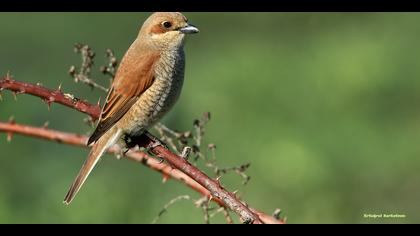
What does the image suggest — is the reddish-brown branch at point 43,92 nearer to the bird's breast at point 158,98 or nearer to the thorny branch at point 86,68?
the thorny branch at point 86,68

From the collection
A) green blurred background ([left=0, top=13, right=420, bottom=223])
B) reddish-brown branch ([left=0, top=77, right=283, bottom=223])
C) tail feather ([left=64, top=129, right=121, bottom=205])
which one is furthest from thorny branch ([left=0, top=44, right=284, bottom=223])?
green blurred background ([left=0, top=13, right=420, bottom=223])

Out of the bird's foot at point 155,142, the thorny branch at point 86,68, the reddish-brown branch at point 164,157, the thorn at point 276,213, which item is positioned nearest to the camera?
the reddish-brown branch at point 164,157

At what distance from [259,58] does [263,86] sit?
3.35ft

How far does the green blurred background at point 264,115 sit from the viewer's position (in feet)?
20.2

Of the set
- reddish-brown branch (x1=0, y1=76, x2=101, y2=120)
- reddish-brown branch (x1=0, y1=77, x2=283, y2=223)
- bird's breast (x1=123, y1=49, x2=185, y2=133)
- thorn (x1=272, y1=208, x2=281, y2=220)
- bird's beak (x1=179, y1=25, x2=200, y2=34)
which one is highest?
bird's beak (x1=179, y1=25, x2=200, y2=34)

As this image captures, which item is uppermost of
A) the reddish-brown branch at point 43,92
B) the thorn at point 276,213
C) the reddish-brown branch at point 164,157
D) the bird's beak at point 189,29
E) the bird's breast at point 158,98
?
the bird's beak at point 189,29

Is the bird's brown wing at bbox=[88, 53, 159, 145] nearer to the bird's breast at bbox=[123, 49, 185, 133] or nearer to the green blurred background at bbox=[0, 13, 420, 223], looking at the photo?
the bird's breast at bbox=[123, 49, 185, 133]

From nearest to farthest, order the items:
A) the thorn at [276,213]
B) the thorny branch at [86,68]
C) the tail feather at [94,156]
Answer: the thorn at [276,213] < the thorny branch at [86,68] < the tail feather at [94,156]

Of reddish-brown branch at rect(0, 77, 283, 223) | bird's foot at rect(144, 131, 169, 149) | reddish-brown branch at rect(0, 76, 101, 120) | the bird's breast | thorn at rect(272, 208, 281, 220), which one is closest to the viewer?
reddish-brown branch at rect(0, 77, 283, 223)

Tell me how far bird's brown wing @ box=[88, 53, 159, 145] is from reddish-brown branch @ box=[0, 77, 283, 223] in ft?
1.49

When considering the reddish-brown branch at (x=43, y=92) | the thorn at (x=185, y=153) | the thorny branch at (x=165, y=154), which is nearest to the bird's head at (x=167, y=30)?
the thorny branch at (x=165, y=154)

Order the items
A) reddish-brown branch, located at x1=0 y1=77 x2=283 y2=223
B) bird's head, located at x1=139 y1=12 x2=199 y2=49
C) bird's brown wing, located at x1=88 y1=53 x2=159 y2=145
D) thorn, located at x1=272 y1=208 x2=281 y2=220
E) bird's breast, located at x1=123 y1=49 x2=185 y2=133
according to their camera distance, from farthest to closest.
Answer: bird's head, located at x1=139 y1=12 x2=199 y2=49
bird's breast, located at x1=123 y1=49 x2=185 y2=133
bird's brown wing, located at x1=88 y1=53 x2=159 y2=145
thorn, located at x1=272 y1=208 x2=281 y2=220
reddish-brown branch, located at x1=0 y1=77 x2=283 y2=223

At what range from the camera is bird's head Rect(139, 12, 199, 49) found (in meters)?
4.69
